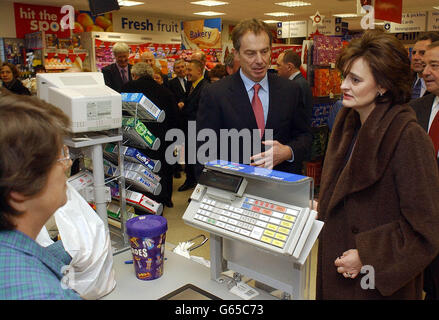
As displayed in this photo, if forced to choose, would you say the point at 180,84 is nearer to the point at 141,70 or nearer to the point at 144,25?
the point at 141,70

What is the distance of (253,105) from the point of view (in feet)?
6.60

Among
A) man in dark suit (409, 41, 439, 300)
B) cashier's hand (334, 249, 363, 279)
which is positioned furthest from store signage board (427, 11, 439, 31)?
cashier's hand (334, 249, 363, 279)

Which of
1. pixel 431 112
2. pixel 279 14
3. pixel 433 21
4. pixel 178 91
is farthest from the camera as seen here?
pixel 279 14

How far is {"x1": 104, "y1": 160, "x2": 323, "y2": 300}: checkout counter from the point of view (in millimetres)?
1159

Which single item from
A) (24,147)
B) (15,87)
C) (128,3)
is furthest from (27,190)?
(128,3)

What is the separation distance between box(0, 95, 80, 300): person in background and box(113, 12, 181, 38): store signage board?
476 inches

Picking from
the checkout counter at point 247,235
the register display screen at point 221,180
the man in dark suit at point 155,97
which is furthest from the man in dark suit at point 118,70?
the register display screen at point 221,180

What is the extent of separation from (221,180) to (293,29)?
6.47m

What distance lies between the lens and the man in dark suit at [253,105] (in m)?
1.94

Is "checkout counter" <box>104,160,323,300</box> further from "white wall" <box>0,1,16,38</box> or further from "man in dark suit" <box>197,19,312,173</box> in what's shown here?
"white wall" <box>0,1,16,38</box>

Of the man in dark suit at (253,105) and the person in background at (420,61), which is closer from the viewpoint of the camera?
the man in dark suit at (253,105)

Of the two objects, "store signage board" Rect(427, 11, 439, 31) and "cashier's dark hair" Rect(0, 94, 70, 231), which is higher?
"store signage board" Rect(427, 11, 439, 31)

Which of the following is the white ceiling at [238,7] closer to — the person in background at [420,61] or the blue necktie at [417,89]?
the person in background at [420,61]
